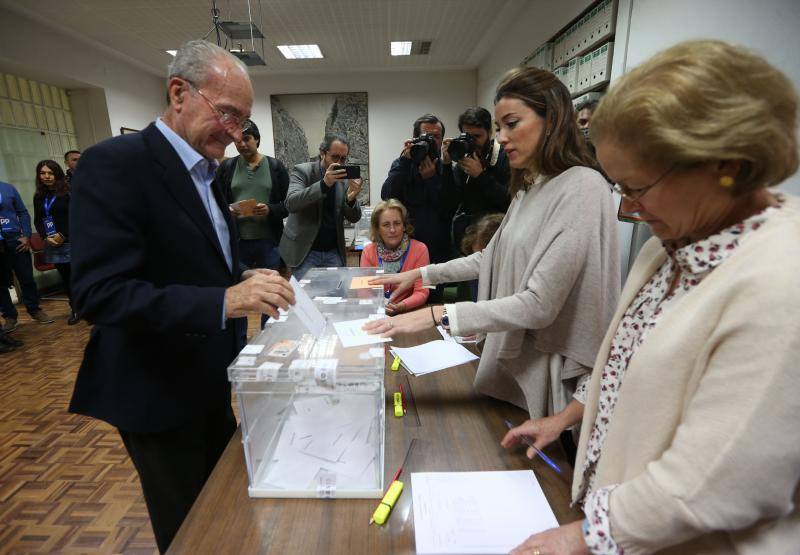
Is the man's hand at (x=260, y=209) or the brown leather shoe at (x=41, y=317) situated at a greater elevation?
the man's hand at (x=260, y=209)

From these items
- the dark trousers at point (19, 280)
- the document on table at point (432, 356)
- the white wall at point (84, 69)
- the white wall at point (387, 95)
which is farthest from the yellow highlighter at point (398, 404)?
the white wall at point (387, 95)

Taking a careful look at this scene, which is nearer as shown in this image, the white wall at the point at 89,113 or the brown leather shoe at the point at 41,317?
the brown leather shoe at the point at 41,317

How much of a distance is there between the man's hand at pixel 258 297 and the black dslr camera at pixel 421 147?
1.76 meters

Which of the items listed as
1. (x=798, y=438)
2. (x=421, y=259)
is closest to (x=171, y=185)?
(x=798, y=438)

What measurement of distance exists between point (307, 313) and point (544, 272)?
55cm

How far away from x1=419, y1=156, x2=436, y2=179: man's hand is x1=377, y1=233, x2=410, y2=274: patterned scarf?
1.55ft

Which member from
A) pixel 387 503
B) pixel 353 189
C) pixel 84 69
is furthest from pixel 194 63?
pixel 84 69

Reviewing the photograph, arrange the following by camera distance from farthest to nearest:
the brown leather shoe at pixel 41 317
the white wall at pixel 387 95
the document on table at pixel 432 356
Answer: the white wall at pixel 387 95 < the brown leather shoe at pixel 41 317 < the document on table at pixel 432 356

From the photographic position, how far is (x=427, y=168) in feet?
8.51

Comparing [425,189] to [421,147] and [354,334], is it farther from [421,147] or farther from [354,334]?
[354,334]

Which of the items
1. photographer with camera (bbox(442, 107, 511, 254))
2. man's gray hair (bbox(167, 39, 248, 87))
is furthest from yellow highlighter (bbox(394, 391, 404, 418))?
photographer with camera (bbox(442, 107, 511, 254))

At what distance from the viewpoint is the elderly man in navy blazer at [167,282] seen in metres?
0.85

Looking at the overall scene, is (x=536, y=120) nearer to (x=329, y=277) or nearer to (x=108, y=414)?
(x=329, y=277)

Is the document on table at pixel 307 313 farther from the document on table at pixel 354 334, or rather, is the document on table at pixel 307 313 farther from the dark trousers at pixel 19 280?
the dark trousers at pixel 19 280
